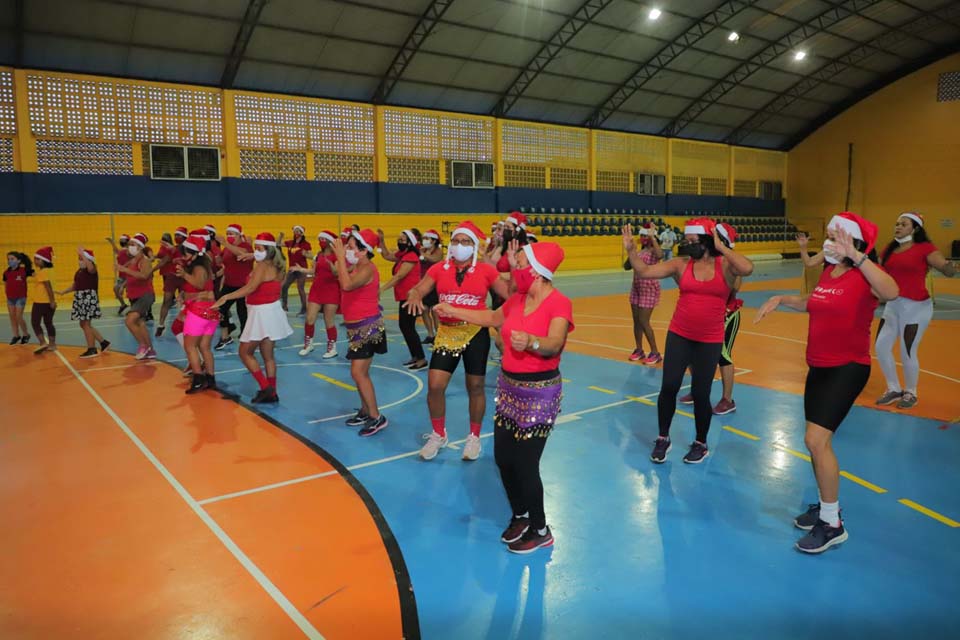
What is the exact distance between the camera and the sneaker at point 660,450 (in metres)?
5.52

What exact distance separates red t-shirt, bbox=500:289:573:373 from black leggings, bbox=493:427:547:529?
44 cm

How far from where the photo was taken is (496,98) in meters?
26.8

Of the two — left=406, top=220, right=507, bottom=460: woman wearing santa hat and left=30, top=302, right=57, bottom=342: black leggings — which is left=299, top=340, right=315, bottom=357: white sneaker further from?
left=406, top=220, right=507, bottom=460: woman wearing santa hat

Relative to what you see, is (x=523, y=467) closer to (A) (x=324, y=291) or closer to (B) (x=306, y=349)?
(A) (x=324, y=291)

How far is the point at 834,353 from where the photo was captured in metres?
3.99

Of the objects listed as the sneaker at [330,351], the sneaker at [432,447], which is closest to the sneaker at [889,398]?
the sneaker at [432,447]

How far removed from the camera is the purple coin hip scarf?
376cm

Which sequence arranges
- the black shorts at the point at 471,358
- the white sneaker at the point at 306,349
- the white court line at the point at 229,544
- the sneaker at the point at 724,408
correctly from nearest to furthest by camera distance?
the white court line at the point at 229,544 → the black shorts at the point at 471,358 → the sneaker at the point at 724,408 → the white sneaker at the point at 306,349

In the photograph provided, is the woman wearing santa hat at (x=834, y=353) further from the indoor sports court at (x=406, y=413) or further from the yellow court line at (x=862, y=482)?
the yellow court line at (x=862, y=482)

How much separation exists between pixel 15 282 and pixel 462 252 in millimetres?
9838

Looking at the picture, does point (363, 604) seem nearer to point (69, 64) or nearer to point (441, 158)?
point (69, 64)

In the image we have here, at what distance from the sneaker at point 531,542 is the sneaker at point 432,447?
172 cm

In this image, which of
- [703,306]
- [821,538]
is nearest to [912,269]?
[703,306]

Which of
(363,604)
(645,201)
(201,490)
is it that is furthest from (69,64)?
(645,201)
